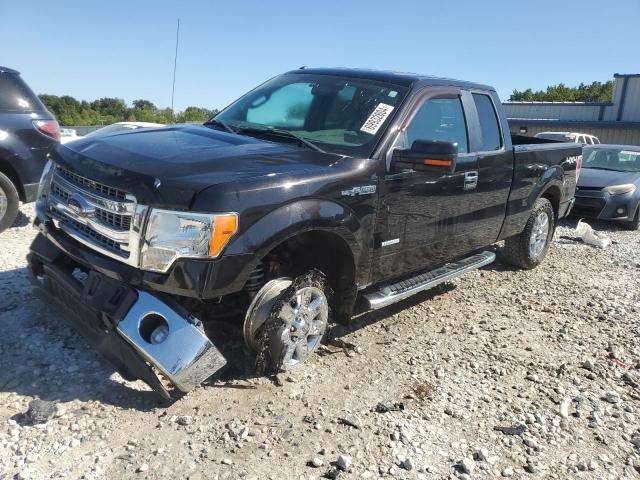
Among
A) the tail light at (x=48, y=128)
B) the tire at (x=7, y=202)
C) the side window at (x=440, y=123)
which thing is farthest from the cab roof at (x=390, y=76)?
the tire at (x=7, y=202)

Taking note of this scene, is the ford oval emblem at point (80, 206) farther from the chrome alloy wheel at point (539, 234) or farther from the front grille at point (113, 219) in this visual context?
the chrome alloy wheel at point (539, 234)

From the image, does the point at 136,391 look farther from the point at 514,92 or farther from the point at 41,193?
the point at 514,92

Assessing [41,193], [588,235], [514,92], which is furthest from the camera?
[514,92]

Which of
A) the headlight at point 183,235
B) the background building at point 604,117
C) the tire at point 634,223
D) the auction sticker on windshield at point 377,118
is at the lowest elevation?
the tire at point 634,223

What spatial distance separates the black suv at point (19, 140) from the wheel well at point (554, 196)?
5551 mm

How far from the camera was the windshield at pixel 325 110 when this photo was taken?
3.84m

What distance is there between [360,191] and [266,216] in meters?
0.79

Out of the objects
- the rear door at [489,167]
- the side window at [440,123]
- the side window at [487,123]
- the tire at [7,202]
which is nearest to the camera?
the side window at [440,123]

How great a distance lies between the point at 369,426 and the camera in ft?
10.1

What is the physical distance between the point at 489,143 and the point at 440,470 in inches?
122

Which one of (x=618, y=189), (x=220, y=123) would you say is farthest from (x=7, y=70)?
(x=618, y=189)

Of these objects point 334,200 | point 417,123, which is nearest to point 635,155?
point 417,123

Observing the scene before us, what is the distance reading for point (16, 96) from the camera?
19.9 ft

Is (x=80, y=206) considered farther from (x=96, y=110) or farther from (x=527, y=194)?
(x=96, y=110)
